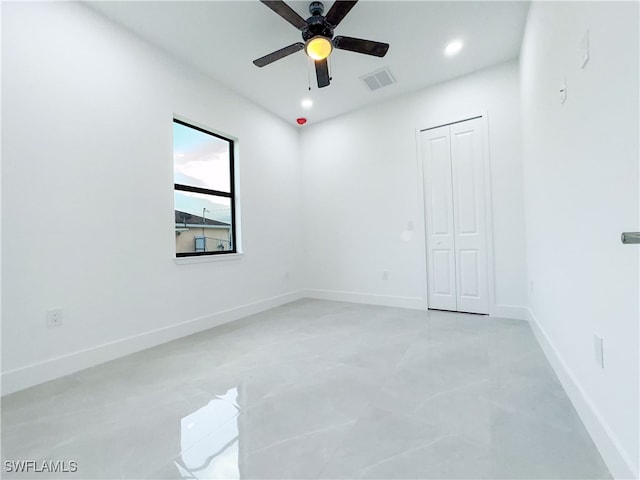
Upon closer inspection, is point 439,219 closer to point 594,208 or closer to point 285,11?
point 594,208

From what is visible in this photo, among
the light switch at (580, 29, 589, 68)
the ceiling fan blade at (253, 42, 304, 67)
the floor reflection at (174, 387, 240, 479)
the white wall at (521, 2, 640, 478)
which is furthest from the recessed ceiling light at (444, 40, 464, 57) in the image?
the floor reflection at (174, 387, 240, 479)

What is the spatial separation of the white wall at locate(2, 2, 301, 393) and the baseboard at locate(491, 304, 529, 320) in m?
3.15

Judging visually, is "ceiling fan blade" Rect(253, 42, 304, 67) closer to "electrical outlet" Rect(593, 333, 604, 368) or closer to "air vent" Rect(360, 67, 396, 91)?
"air vent" Rect(360, 67, 396, 91)

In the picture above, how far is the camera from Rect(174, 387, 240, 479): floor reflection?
116 centimetres

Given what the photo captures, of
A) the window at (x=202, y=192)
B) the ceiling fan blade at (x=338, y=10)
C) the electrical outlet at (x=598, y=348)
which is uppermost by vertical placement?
the ceiling fan blade at (x=338, y=10)

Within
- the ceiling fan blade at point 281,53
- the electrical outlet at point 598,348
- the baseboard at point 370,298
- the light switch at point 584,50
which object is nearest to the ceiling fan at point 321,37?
the ceiling fan blade at point 281,53

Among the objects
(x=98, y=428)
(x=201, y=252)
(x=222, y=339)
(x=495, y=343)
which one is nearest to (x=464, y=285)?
(x=495, y=343)

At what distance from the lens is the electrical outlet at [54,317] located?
2.03m

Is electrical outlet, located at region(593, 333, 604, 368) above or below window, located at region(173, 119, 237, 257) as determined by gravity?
below

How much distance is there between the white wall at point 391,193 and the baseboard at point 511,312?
0.01 metres

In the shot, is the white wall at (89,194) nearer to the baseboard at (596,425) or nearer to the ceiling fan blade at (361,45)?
the ceiling fan blade at (361,45)

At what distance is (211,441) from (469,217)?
336 centimetres

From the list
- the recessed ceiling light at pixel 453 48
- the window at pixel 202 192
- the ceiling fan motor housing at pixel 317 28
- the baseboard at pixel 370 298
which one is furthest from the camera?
the baseboard at pixel 370 298

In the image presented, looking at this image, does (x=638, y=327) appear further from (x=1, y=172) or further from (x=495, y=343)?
(x=1, y=172)
